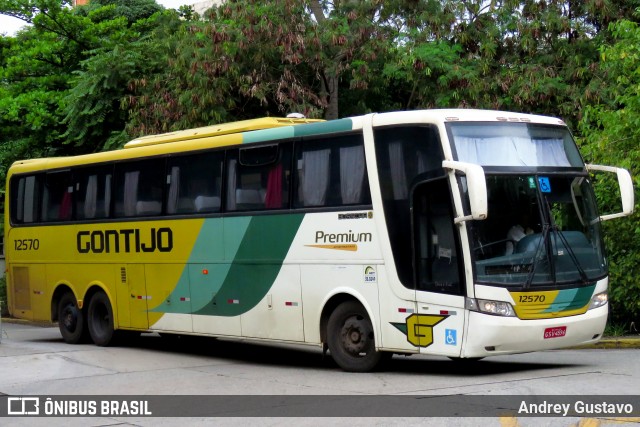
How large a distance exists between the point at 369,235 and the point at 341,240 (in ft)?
1.82

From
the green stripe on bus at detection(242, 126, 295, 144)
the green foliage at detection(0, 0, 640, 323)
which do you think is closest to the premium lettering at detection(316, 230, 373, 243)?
the green stripe on bus at detection(242, 126, 295, 144)

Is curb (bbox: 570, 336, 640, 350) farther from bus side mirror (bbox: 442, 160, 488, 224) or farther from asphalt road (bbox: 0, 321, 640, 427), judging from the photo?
bus side mirror (bbox: 442, 160, 488, 224)

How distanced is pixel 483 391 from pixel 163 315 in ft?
25.1

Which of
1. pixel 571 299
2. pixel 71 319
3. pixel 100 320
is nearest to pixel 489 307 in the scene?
pixel 571 299

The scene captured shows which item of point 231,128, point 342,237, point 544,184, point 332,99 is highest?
point 332,99

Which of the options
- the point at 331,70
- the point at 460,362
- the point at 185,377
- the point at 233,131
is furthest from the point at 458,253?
the point at 331,70

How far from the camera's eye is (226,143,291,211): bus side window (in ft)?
48.9

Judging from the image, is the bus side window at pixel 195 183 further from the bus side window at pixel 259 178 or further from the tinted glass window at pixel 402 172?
the tinted glass window at pixel 402 172

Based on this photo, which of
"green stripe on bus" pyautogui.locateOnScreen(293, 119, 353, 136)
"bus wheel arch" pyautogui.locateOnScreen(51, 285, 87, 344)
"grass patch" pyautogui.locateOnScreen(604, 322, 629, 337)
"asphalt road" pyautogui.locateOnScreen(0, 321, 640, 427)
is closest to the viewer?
"asphalt road" pyautogui.locateOnScreen(0, 321, 640, 427)

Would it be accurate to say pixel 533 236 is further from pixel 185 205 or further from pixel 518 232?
pixel 185 205

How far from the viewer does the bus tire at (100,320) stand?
1903cm

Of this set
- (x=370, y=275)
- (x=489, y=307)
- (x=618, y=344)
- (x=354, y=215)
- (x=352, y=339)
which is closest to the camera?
(x=489, y=307)

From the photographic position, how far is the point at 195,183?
657 inches

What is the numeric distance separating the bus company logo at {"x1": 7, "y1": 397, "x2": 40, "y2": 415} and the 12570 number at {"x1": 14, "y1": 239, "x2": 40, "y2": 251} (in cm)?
902
